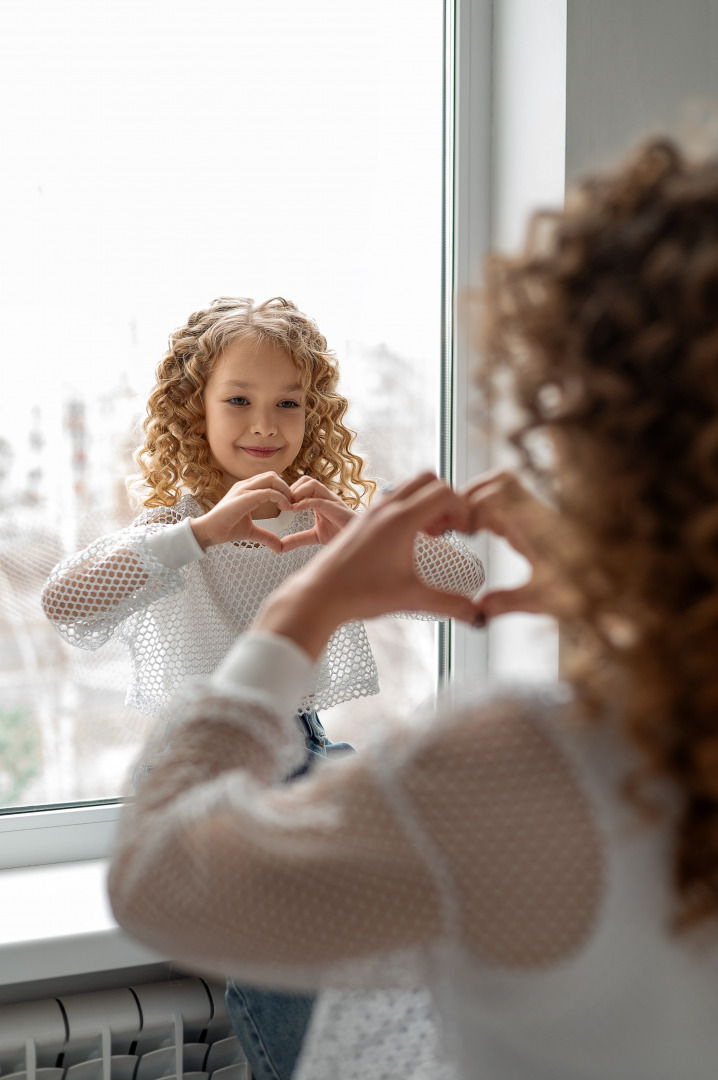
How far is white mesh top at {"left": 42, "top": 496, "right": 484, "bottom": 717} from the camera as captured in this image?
1053mm

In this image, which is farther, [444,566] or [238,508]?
[444,566]

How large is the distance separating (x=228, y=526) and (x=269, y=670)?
48 cm

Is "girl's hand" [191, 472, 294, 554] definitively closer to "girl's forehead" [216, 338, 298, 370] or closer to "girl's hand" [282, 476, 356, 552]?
"girl's hand" [282, 476, 356, 552]

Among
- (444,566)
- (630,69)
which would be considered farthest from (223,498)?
(630,69)

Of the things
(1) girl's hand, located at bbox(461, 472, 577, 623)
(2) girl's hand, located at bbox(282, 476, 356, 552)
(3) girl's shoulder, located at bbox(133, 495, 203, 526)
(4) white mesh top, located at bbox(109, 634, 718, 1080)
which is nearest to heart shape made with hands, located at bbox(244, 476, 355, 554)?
(2) girl's hand, located at bbox(282, 476, 356, 552)

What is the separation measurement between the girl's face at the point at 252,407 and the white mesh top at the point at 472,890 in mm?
625

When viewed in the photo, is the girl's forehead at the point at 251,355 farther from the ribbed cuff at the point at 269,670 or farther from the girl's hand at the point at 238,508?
the ribbed cuff at the point at 269,670

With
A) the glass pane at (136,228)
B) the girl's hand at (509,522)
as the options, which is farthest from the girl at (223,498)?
the girl's hand at (509,522)

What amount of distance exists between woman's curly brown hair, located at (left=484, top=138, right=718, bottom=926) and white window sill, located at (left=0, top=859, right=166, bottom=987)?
0.84 metres

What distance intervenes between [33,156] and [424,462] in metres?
0.75

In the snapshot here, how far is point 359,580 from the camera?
2.07 ft

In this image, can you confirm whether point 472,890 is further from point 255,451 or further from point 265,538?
point 255,451

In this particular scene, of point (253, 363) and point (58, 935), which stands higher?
point (253, 363)

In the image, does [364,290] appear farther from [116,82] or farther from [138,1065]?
[138,1065]
